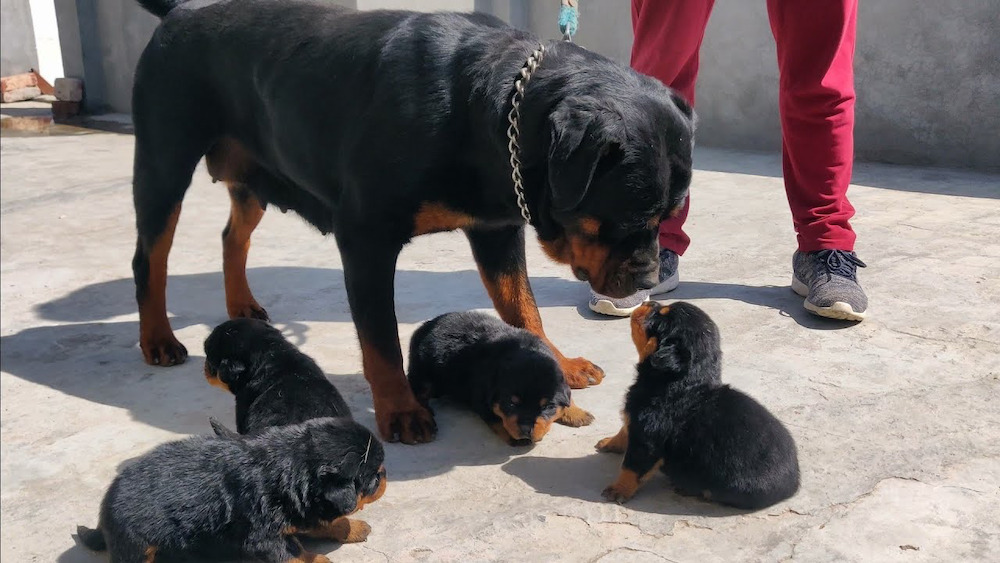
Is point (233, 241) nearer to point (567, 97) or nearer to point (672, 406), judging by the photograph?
point (567, 97)

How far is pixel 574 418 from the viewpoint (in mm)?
3096

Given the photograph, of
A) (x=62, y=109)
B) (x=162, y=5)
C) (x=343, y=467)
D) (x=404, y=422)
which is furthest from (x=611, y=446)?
(x=62, y=109)

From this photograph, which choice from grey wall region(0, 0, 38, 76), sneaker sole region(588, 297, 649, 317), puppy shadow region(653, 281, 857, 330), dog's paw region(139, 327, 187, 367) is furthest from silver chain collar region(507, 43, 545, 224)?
grey wall region(0, 0, 38, 76)

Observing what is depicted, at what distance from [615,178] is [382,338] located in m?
0.93

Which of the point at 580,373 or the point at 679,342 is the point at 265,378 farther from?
the point at 679,342

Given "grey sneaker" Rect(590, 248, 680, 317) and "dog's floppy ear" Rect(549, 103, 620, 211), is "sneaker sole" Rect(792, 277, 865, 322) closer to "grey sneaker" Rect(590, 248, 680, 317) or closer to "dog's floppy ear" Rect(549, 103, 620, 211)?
"grey sneaker" Rect(590, 248, 680, 317)

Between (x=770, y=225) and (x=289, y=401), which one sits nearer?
(x=289, y=401)

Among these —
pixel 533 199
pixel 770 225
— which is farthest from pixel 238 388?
pixel 770 225

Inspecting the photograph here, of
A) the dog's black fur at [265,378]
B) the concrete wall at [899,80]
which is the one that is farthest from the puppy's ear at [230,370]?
the concrete wall at [899,80]

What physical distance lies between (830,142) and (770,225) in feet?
4.40

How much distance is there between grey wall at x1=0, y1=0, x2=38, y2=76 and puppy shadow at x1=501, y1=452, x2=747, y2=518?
39.2ft

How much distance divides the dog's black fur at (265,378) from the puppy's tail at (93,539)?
0.49 metres

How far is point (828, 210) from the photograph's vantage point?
4219mm

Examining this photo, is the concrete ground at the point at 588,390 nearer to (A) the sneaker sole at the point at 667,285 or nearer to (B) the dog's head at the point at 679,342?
(A) the sneaker sole at the point at 667,285
